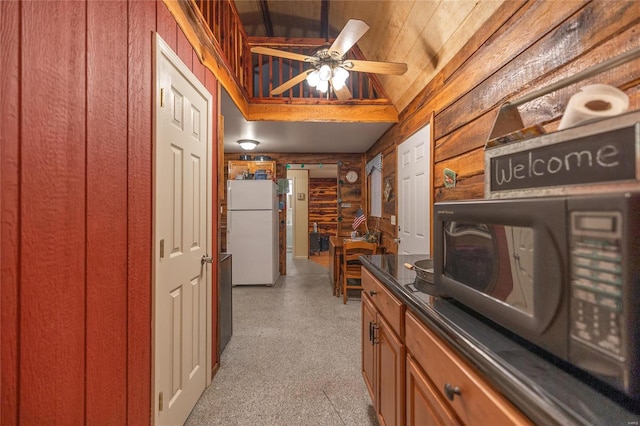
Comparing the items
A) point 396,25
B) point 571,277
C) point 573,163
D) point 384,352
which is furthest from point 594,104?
point 396,25

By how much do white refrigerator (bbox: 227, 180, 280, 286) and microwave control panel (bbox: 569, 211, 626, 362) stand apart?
4.11m

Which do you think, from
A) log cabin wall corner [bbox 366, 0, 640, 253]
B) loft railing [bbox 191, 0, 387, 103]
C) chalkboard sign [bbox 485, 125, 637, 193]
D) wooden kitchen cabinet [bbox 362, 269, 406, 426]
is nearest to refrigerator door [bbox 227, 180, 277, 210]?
loft railing [bbox 191, 0, 387, 103]

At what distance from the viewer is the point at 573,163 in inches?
25.3

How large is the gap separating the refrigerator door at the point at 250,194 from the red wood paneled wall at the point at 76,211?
3.14 m

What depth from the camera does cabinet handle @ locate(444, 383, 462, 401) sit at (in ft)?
2.38

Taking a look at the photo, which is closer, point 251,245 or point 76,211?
point 76,211

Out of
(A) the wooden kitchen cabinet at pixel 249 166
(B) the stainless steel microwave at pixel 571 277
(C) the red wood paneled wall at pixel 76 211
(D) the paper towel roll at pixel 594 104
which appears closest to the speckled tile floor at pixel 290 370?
(C) the red wood paneled wall at pixel 76 211

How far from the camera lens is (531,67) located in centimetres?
137

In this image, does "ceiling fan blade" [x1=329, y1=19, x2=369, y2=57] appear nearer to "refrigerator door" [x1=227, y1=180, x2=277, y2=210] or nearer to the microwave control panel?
the microwave control panel

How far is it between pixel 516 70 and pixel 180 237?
1.95 m

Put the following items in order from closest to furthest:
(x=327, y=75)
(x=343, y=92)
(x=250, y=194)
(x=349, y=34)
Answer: (x=349, y=34) < (x=327, y=75) < (x=343, y=92) < (x=250, y=194)

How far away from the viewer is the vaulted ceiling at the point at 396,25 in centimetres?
186

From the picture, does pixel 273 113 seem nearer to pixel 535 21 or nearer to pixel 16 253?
pixel 535 21

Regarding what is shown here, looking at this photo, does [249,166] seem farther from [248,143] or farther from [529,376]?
[529,376]
